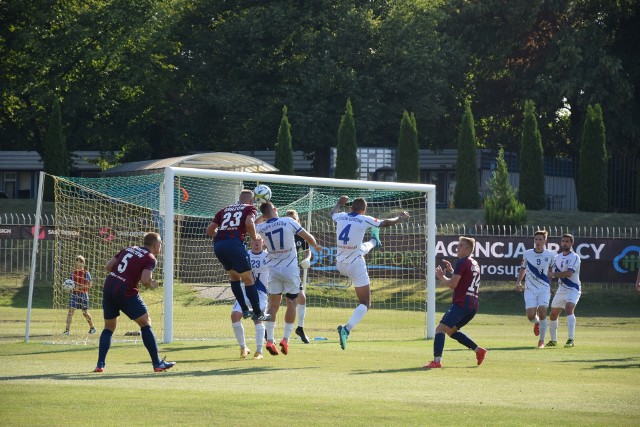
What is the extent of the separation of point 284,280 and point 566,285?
654 centimetres

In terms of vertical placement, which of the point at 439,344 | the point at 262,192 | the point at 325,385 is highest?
the point at 262,192

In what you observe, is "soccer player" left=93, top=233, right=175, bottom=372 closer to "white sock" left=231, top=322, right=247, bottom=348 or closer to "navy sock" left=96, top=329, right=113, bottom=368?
"navy sock" left=96, top=329, right=113, bottom=368

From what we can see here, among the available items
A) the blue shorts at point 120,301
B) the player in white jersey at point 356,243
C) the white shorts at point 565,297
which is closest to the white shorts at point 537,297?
the white shorts at point 565,297

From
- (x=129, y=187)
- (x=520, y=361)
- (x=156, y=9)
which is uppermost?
(x=156, y=9)

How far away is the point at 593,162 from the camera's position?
4381 cm

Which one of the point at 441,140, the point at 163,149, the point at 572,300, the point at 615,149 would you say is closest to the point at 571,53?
the point at 615,149

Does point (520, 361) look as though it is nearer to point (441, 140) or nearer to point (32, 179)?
point (441, 140)

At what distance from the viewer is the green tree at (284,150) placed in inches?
1832

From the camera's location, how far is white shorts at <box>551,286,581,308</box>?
19984 millimetres

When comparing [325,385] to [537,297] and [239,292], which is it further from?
[537,297]

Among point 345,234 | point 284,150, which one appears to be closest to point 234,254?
point 345,234

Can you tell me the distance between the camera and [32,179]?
6334cm

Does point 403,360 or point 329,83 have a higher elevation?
point 329,83

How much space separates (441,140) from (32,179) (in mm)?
25641
